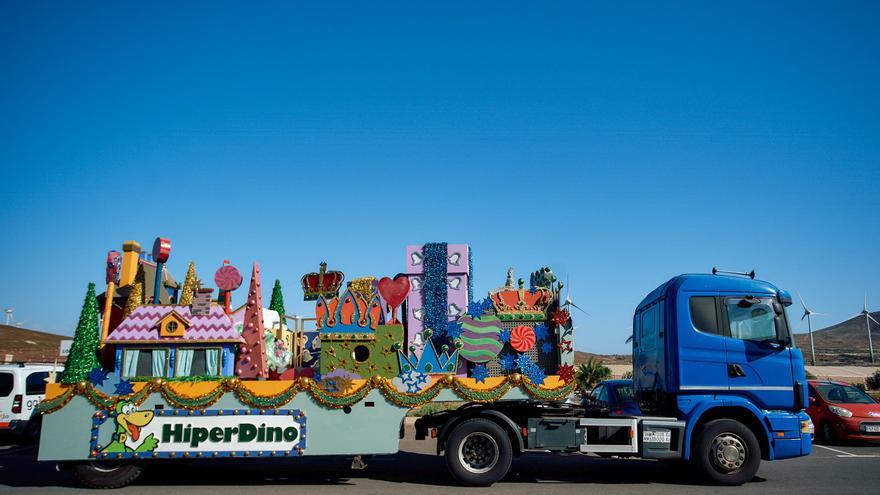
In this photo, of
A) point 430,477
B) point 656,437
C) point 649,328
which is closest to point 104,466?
point 430,477

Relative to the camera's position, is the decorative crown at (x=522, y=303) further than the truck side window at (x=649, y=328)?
Yes

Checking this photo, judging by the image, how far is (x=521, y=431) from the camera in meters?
9.91

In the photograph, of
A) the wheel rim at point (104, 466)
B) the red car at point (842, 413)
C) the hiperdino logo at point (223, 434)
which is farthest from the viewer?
the red car at point (842, 413)

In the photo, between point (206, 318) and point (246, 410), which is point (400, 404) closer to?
point (246, 410)

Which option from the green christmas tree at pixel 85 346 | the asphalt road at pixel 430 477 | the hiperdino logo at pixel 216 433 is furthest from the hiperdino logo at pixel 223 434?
the green christmas tree at pixel 85 346

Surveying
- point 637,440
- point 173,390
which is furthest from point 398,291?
point 637,440

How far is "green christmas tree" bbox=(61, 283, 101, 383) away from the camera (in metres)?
9.89

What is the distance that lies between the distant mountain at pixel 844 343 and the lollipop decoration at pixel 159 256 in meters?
64.8

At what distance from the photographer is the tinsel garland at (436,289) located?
10.9 m

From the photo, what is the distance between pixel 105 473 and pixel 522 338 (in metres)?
7.59

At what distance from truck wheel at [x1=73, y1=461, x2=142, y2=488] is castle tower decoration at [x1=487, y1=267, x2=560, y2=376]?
6.50 meters

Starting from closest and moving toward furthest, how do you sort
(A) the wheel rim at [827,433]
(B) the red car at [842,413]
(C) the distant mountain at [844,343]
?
(B) the red car at [842,413]
(A) the wheel rim at [827,433]
(C) the distant mountain at [844,343]

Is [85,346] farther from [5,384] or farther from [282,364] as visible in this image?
[5,384]

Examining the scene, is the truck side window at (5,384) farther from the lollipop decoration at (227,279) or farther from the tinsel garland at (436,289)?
the tinsel garland at (436,289)
